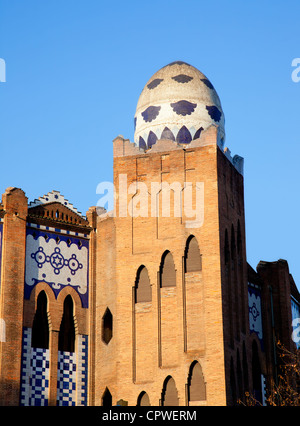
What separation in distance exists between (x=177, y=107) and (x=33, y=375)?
865 cm

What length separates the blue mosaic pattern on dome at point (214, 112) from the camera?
1072 inches

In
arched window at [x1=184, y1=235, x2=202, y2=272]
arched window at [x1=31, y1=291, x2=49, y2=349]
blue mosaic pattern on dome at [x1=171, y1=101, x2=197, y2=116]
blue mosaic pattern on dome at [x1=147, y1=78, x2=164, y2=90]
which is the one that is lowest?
arched window at [x1=31, y1=291, x2=49, y2=349]

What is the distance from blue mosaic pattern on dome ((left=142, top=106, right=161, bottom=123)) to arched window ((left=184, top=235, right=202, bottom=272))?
4.18m

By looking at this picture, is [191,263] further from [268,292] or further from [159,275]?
[268,292]

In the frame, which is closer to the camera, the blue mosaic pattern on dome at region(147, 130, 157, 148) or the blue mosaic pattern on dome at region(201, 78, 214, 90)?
the blue mosaic pattern on dome at region(147, 130, 157, 148)

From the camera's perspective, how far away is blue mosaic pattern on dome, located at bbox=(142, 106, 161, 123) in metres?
27.2

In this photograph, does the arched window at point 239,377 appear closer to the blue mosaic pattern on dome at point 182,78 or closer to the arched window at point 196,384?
the arched window at point 196,384

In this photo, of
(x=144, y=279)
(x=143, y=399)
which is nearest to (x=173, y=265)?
(x=144, y=279)

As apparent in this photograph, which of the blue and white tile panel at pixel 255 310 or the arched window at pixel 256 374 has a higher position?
the blue and white tile panel at pixel 255 310

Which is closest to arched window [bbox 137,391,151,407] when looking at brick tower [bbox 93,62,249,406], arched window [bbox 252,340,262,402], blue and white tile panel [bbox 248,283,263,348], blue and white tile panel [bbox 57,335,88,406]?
brick tower [bbox 93,62,249,406]

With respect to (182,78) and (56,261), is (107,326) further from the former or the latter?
(182,78)

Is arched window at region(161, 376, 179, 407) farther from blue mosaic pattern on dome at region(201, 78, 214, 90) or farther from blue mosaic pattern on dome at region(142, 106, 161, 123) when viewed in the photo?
blue mosaic pattern on dome at region(201, 78, 214, 90)

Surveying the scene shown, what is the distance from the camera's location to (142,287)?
25281 mm

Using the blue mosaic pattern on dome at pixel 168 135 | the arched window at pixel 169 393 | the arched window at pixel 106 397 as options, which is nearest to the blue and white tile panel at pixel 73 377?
the arched window at pixel 106 397
